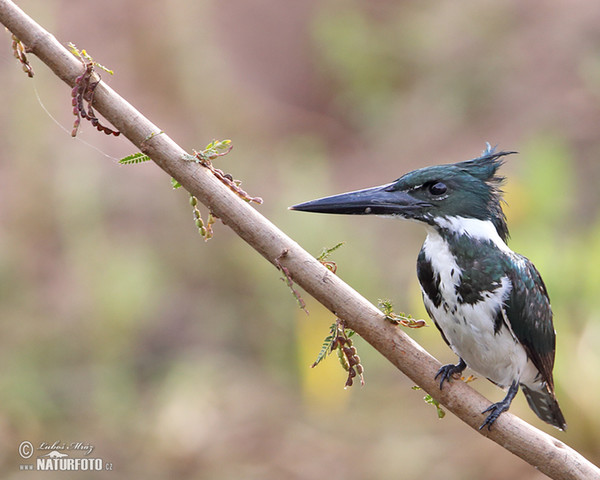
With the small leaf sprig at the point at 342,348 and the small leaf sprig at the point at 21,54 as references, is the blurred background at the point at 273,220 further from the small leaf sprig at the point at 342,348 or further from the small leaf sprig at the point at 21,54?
the small leaf sprig at the point at 342,348

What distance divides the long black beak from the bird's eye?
47mm

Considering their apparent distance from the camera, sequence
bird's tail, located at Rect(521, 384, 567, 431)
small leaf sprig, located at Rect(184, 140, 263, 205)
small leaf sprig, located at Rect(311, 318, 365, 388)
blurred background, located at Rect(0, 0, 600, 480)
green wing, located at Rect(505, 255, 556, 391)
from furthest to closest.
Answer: blurred background, located at Rect(0, 0, 600, 480), bird's tail, located at Rect(521, 384, 567, 431), green wing, located at Rect(505, 255, 556, 391), small leaf sprig, located at Rect(311, 318, 365, 388), small leaf sprig, located at Rect(184, 140, 263, 205)

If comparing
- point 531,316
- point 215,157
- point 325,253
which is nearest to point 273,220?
point 531,316

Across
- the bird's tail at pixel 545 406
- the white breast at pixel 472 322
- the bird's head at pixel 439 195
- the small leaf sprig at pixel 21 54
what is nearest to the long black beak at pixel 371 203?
the bird's head at pixel 439 195

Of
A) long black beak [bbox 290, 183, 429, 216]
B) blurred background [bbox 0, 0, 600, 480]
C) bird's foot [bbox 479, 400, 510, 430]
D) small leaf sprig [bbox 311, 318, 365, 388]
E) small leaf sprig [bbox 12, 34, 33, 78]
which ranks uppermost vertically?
blurred background [bbox 0, 0, 600, 480]

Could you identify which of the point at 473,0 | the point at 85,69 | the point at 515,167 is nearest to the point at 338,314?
the point at 85,69

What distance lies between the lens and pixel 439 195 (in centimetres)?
235

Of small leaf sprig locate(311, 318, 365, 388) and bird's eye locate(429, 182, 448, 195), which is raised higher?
bird's eye locate(429, 182, 448, 195)

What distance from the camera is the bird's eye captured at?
2348 millimetres

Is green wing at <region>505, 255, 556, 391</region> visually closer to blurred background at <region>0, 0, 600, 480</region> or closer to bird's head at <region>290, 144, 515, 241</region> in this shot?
bird's head at <region>290, 144, 515, 241</region>

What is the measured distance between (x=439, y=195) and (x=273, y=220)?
287 centimetres

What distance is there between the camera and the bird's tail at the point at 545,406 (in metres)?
2.84

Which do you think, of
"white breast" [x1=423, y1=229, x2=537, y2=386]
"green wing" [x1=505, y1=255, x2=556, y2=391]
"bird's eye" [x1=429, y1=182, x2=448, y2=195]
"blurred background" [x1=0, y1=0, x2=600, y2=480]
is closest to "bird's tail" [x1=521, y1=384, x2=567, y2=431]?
"green wing" [x1=505, y1=255, x2=556, y2=391]

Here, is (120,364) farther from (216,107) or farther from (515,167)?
(515,167)
